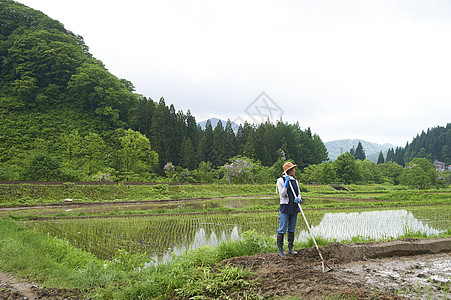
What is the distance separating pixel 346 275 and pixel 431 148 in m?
129

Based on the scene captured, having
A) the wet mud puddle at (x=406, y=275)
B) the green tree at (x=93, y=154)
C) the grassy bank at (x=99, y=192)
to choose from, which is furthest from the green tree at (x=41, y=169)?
the wet mud puddle at (x=406, y=275)

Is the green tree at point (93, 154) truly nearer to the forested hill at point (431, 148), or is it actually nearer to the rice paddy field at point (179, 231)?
the rice paddy field at point (179, 231)

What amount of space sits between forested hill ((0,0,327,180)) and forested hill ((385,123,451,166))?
234ft

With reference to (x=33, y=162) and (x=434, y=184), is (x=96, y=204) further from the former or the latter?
(x=434, y=184)

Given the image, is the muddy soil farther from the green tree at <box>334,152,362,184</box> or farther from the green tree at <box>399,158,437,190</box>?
the green tree at <box>334,152,362,184</box>

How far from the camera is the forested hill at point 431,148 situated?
99875 mm

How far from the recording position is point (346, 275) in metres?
4.39

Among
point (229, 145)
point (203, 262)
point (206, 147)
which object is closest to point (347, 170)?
point (229, 145)

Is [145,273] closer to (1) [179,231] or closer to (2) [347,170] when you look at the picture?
(1) [179,231]

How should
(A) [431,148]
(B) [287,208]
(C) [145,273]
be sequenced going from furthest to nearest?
(A) [431,148] → (B) [287,208] → (C) [145,273]

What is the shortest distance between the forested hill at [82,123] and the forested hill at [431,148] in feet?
234

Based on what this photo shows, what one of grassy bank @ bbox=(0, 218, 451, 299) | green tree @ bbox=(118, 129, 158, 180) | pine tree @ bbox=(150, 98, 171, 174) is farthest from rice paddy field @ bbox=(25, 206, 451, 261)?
pine tree @ bbox=(150, 98, 171, 174)

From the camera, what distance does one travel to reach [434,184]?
39031 millimetres

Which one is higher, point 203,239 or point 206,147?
point 206,147
